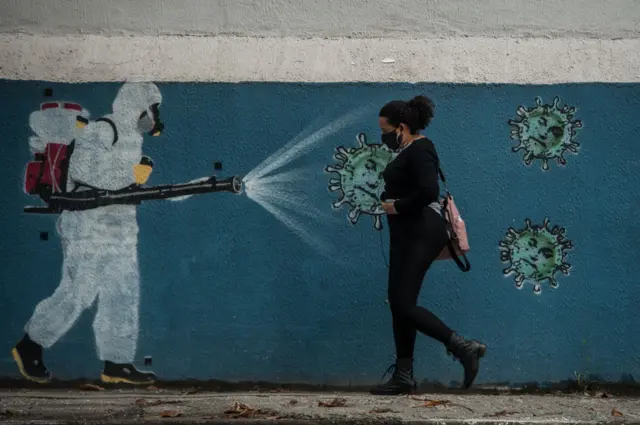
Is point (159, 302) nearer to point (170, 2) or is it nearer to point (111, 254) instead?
point (111, 254)

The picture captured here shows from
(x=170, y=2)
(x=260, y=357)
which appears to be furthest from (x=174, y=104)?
(x=260, y=357)

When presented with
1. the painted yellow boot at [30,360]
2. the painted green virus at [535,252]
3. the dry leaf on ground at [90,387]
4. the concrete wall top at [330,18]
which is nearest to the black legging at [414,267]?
the painted green virus at [535,252]

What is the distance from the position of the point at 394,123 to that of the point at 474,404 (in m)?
1.70

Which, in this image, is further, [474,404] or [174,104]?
[174,104]

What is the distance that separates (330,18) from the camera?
686 cm

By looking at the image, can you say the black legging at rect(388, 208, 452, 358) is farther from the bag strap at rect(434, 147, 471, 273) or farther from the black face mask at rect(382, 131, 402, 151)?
the black face mask at rect(382, 131, 402, 151)

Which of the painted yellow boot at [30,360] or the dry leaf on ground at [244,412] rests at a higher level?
the painted yellow boot at [30,360]

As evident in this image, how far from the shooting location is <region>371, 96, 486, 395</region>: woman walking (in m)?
6.19

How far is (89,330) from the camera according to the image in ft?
22.4

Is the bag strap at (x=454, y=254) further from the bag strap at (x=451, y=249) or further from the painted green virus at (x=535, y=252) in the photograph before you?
the painted green virus at (x=535, y=252)

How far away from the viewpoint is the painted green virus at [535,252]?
6836 millimetres

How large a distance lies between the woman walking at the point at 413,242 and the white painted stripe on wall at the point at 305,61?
0.53m

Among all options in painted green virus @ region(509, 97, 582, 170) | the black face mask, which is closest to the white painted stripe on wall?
painted green virus @ region(509, 97, 582, 170)

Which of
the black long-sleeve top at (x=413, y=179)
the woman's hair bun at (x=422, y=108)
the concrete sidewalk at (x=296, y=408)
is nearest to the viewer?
the concrete sidewalk at (x=296, y=408)
